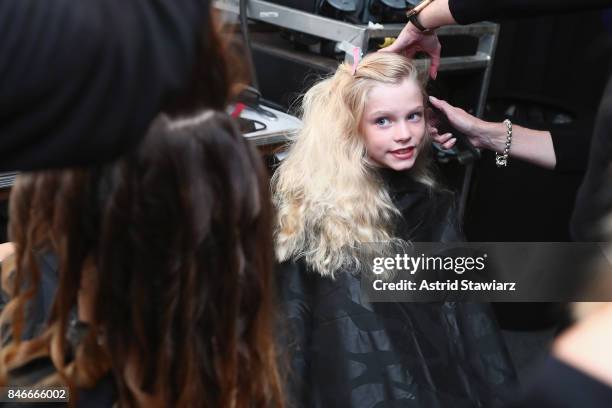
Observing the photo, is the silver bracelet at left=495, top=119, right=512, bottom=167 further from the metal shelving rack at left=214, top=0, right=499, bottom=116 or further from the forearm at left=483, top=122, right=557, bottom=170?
the metal shelving rack at left=214, top=0, right=499, bottom=116

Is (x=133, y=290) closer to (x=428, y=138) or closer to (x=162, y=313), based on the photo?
(x=162, y=313)

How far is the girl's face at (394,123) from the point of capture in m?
1.72

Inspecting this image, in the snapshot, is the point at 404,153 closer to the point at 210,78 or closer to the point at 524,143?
the point at 524,143

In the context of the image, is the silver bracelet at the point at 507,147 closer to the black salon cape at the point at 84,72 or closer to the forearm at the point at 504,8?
the forearm at the point at 504,8

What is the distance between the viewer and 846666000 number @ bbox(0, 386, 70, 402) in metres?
0.81

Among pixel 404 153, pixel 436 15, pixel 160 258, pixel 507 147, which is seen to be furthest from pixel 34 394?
pixel 507 147

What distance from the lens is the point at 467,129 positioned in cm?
184

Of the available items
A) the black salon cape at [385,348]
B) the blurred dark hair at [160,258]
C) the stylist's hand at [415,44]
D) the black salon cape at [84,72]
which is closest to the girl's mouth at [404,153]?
the black salon cape at [385,348]

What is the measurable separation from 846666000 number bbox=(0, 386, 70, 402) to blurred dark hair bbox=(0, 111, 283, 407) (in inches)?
1.4

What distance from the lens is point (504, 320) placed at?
267 centimetres

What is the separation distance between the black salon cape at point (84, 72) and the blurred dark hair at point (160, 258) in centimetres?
12

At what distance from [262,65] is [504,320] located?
1307mm

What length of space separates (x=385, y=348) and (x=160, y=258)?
1027 mm

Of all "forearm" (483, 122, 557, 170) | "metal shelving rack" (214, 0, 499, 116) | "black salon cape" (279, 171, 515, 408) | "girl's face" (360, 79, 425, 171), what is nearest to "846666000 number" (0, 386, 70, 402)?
"black salon cape" (279, 171, 515, 408)
